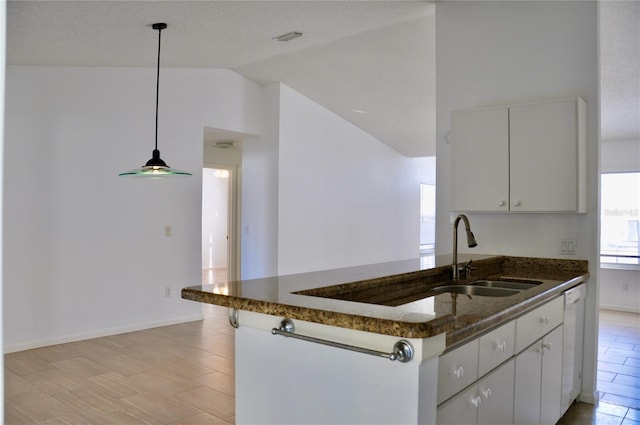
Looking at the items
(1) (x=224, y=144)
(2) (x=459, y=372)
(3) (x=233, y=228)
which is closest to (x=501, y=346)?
(2) (x=459, y=372)

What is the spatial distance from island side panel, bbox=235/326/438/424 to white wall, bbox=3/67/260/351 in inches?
144

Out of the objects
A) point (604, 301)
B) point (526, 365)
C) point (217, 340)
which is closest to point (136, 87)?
point (217, 340)

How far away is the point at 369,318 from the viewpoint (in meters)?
1.46

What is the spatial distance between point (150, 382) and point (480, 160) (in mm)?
2953

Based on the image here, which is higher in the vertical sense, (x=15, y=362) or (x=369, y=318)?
(x=369, y=318)

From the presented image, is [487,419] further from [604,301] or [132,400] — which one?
[604,301]

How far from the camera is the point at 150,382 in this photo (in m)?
3.77

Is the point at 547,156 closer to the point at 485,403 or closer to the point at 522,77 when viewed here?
the point at 522,77

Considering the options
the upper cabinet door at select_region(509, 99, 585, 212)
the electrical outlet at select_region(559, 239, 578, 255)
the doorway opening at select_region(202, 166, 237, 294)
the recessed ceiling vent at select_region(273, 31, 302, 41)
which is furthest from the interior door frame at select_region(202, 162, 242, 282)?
the electrical outlet at select_region(559, 239, 578, 255)

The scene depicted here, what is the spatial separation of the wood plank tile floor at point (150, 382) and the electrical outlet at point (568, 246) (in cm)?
106

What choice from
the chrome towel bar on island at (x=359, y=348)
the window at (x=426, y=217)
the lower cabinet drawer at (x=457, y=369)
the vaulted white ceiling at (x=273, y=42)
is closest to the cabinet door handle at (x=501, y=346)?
the lower cabinet drawer at (x=457, y=369)

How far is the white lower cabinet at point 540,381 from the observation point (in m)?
2.29

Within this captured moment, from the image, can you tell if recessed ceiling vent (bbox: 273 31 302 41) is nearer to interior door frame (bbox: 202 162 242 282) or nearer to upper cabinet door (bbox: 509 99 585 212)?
upper cabinet door (bbox: 509 99 585 212)

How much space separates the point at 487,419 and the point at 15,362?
3.94 m
